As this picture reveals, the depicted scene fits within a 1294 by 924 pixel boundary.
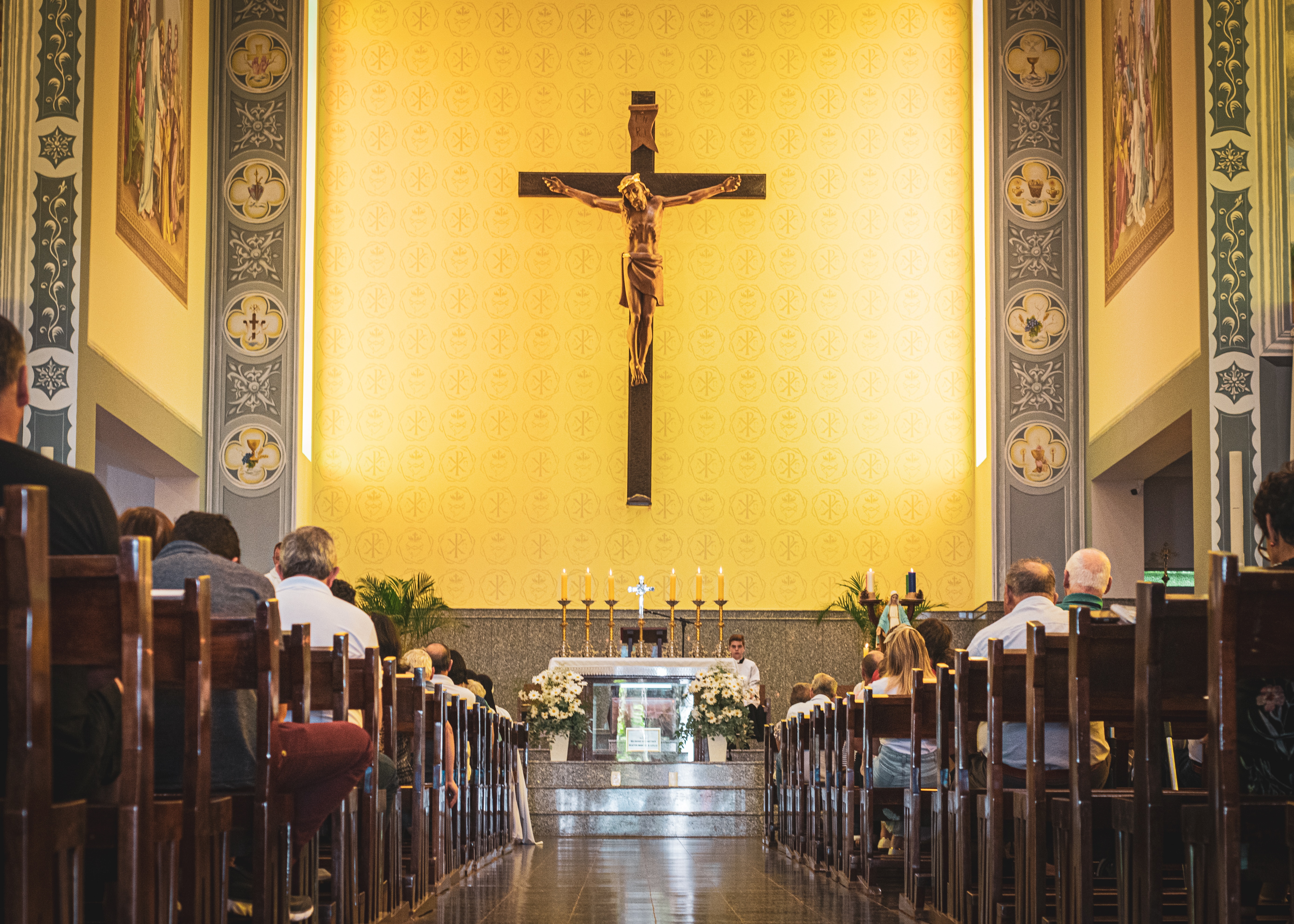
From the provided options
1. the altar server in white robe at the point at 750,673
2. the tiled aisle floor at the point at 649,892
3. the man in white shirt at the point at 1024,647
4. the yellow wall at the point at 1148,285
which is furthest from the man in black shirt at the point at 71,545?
the altar server in white robe at the point at 750,673

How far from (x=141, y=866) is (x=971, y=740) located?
2715 millimetres

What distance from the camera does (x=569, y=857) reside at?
25.1 ft

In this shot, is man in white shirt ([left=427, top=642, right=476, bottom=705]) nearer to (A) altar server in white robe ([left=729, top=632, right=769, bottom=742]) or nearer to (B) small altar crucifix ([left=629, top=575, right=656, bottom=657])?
(B) small altar crucifix ([left=629, top=575, right=656, bottom=657])

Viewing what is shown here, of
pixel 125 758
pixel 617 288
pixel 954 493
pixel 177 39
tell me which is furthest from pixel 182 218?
pixel 125 758

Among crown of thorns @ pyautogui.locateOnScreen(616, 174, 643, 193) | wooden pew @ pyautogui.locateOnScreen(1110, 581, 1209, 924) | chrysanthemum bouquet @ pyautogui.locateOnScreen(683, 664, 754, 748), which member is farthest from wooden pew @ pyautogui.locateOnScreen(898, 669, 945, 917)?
crown of thorns @ pyautogui.locateOnScreen(616, 174, 643, 193)

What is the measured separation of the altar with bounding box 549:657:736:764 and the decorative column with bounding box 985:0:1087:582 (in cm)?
298

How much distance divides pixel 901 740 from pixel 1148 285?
15.4 ft

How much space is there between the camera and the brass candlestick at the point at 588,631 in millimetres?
10750

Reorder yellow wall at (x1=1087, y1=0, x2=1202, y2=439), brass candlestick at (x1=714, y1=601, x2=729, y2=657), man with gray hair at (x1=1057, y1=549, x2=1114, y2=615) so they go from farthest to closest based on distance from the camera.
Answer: brass candlestick at (x1=714, y1=601, x2=729, y2=657), yellow wall at (x1=1087, y1=0, x2=1202, y2=439), man with gray hair at (x1=1057, y1=549, x2=1114, y2=615)

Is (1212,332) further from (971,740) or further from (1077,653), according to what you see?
(1077,653)

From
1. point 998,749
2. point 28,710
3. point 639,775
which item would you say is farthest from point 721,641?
point 28,710

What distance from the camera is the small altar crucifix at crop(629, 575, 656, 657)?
34.9ft

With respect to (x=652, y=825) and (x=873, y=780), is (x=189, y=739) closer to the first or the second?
(x=873, y=780)

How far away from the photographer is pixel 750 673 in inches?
441
